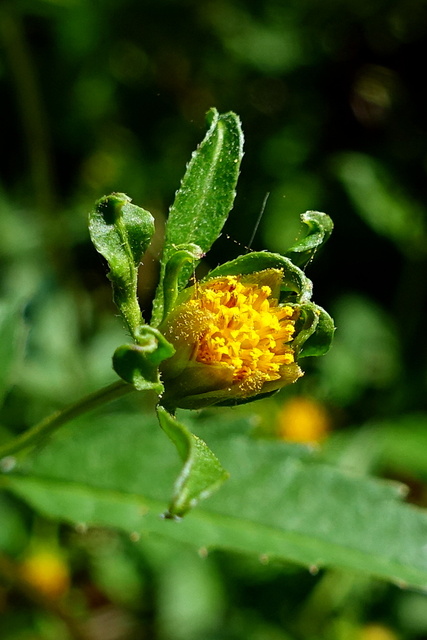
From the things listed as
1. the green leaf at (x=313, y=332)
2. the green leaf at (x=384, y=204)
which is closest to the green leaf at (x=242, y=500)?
the green leaf at (x=313, y=332)

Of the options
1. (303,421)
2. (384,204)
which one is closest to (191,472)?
(303,421)

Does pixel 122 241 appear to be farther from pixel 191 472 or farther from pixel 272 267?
pixel 191 472

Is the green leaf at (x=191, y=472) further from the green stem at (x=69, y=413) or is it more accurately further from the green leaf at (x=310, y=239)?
Answer: the green leaf at (x=310, y=239)

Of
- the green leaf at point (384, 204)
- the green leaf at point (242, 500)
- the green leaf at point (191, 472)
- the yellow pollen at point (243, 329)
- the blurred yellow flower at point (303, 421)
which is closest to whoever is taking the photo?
the green leaf at point (191, 472)

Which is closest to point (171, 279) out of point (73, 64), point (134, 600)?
point (134, 600)

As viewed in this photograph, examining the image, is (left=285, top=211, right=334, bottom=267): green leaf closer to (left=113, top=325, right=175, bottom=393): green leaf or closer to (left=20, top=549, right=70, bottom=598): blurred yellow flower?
(left=113, top=325, right=175, bottom=393): green leaf
